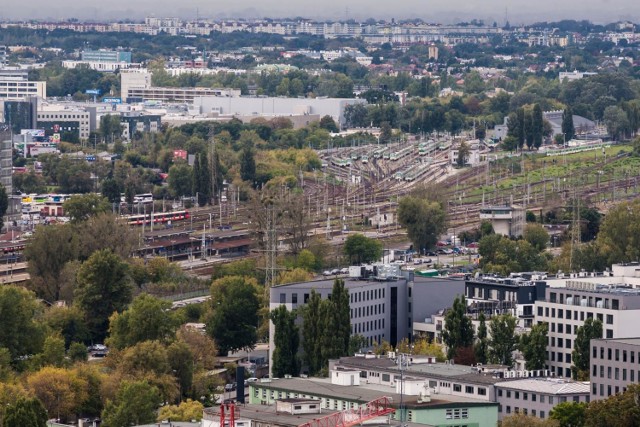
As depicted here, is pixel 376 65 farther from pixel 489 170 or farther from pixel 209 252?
pixel 209 252

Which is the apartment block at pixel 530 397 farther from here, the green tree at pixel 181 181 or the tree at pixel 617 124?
the tree at pixel 617 124

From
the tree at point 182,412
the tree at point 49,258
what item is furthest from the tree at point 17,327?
the tree at point 49,258

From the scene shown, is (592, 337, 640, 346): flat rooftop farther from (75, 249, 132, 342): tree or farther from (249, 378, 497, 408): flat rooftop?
(75, 249, 132, 342): tree

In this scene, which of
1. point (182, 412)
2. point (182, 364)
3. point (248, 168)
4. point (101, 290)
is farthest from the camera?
point (248, 168)

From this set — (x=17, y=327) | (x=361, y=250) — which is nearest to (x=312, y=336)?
(x=17, y=327)

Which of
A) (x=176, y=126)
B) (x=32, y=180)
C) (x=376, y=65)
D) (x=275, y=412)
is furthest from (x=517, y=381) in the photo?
(x=376, y=65)

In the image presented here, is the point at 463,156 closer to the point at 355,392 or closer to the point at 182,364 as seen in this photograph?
the point at 182,364
